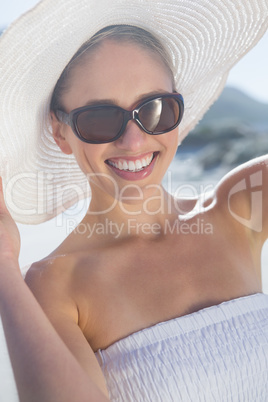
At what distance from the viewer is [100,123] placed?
1337mm

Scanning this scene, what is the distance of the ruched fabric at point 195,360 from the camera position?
125 cm

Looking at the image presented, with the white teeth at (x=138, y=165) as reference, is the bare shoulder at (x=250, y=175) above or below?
below

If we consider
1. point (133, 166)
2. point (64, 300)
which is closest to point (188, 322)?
point (64, 300)

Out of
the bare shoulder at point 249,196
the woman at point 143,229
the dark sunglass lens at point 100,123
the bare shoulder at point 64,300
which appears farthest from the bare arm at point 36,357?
the bare shoulder at point 249,196

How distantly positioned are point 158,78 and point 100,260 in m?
0.57

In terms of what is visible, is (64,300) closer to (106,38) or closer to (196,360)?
(196,360)

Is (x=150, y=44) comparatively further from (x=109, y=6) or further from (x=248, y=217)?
(x=248, y=217)

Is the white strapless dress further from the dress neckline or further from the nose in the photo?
the nose

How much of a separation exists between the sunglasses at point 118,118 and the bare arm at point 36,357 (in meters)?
0.51

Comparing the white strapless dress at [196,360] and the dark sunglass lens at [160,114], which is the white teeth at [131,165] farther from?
the white strapless dress at [196,360]

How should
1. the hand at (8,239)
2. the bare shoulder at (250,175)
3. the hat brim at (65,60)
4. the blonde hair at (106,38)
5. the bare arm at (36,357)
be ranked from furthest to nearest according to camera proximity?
1. the bare shoulder at (250,175)
2. the blonde hair at (106,38)
3. the hat brim at (65,60)
4. the hand at (8,239)
5. the bare arm at (36,357)

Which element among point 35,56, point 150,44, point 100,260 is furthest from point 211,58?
point 100,260

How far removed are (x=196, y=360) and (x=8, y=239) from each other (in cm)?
58

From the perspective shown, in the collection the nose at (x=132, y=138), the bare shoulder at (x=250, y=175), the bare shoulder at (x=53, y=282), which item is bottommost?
the bare shoulder at (x=53, y=282)
